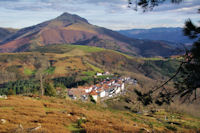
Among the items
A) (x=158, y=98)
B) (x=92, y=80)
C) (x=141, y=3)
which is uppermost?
(x=141, y=3)

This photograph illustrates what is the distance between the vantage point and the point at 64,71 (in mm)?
161625

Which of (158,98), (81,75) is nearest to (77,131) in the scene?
(158,98)

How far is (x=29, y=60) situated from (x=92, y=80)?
94995mm

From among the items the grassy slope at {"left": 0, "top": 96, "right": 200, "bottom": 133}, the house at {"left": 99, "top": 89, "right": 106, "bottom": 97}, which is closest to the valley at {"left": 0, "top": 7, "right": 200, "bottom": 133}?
the grassy slope at {"left": 0, "top": 96, "right": 200, "bottom": 133}

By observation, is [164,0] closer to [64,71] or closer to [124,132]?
[124,132]

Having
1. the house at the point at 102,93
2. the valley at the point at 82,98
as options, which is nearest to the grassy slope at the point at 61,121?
the valley at the point at 82,98

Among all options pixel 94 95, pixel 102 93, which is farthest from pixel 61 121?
pixel 102 93

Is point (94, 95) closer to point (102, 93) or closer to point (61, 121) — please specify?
point (102, 93)

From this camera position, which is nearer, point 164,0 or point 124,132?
point 164,0

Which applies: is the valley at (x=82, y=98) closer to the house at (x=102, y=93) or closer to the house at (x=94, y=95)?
the house at (x=94, y=95)

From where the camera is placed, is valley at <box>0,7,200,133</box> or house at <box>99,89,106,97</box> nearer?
Result: valley at <box>0,7,200,133</box>

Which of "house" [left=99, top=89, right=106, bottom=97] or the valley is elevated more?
the valley

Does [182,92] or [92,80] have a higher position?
[182,92]

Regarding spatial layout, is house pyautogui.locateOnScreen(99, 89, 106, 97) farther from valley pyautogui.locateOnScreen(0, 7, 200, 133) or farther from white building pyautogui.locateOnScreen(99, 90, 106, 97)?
valley pyautogui.locateOnScreen(0, 7, 200, 133)
